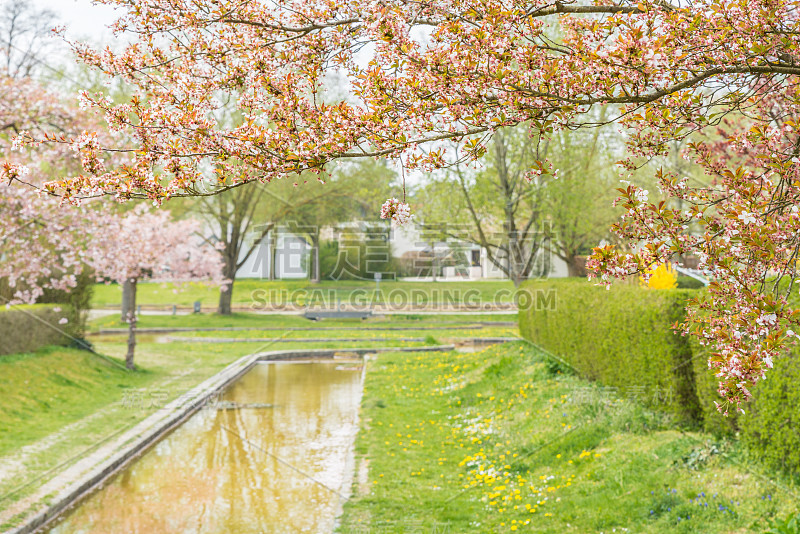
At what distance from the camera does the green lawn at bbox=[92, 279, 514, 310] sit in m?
32.5

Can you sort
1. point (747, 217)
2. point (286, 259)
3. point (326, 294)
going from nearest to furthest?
point (747, 217) → point (326, 294) → point (286, 259)

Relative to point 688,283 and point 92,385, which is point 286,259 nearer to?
point 92,385

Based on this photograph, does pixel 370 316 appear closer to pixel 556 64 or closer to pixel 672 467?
pixel 672 467

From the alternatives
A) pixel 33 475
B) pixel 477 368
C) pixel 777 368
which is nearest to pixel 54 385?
pixel 33 475

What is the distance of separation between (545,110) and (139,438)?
7.73 metres

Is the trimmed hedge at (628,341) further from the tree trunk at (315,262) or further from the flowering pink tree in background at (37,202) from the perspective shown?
the tree trunk at (315,262)

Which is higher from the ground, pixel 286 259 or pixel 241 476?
pixel 286 259

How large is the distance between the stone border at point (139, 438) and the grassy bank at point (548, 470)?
290cm

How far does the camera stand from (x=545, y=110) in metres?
3.34

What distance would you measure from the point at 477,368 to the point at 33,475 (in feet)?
26.7

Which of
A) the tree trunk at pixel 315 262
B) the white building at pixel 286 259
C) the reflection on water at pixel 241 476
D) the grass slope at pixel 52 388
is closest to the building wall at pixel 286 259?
the white building at pixel 286 259

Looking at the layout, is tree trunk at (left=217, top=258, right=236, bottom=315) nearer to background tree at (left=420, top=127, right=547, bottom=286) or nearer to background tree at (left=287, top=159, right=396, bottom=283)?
background tree at (left=287, top=159, right=396, bottom=283)

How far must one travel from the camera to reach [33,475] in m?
7.21

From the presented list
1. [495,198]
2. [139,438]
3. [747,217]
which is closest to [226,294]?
[495,198]
